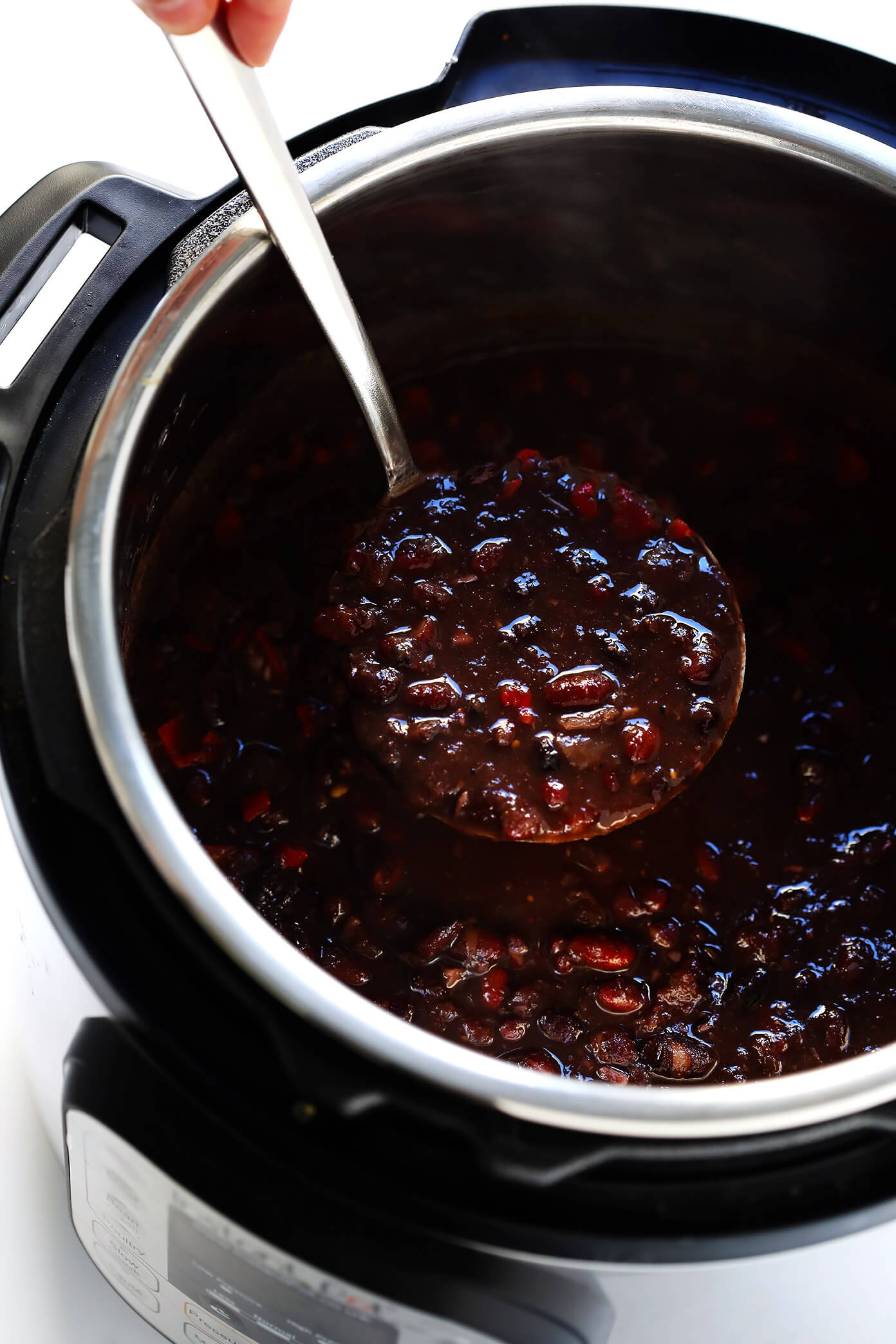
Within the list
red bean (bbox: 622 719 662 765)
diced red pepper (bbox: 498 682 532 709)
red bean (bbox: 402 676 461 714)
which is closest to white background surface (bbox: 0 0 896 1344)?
red bean (bbox: 402 676 461 714)

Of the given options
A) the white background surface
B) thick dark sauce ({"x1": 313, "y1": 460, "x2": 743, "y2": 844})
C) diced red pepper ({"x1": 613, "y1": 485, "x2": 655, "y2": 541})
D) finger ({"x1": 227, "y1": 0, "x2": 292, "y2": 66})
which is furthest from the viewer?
the white background surface

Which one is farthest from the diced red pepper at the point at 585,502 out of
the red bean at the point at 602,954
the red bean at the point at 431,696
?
the red bean at the point at 602,954

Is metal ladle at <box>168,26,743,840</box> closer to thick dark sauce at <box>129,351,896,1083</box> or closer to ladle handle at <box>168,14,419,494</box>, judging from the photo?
ladle handle at <box>168,14,419,494</box>

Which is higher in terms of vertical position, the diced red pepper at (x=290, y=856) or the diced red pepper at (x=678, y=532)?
the diced red pepper at (x=678, y=532)

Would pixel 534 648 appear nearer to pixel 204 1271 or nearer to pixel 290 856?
pixel 290 856

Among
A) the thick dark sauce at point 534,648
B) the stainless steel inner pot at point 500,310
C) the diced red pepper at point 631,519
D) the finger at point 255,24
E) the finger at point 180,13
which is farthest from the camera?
the diced red pepper at point 631,519

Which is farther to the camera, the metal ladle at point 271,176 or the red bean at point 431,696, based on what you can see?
the red bean at point 431,696

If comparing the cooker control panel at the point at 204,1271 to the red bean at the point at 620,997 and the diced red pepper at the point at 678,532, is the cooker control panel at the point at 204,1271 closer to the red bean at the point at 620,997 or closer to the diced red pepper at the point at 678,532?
the red bean at the point at 620,997
